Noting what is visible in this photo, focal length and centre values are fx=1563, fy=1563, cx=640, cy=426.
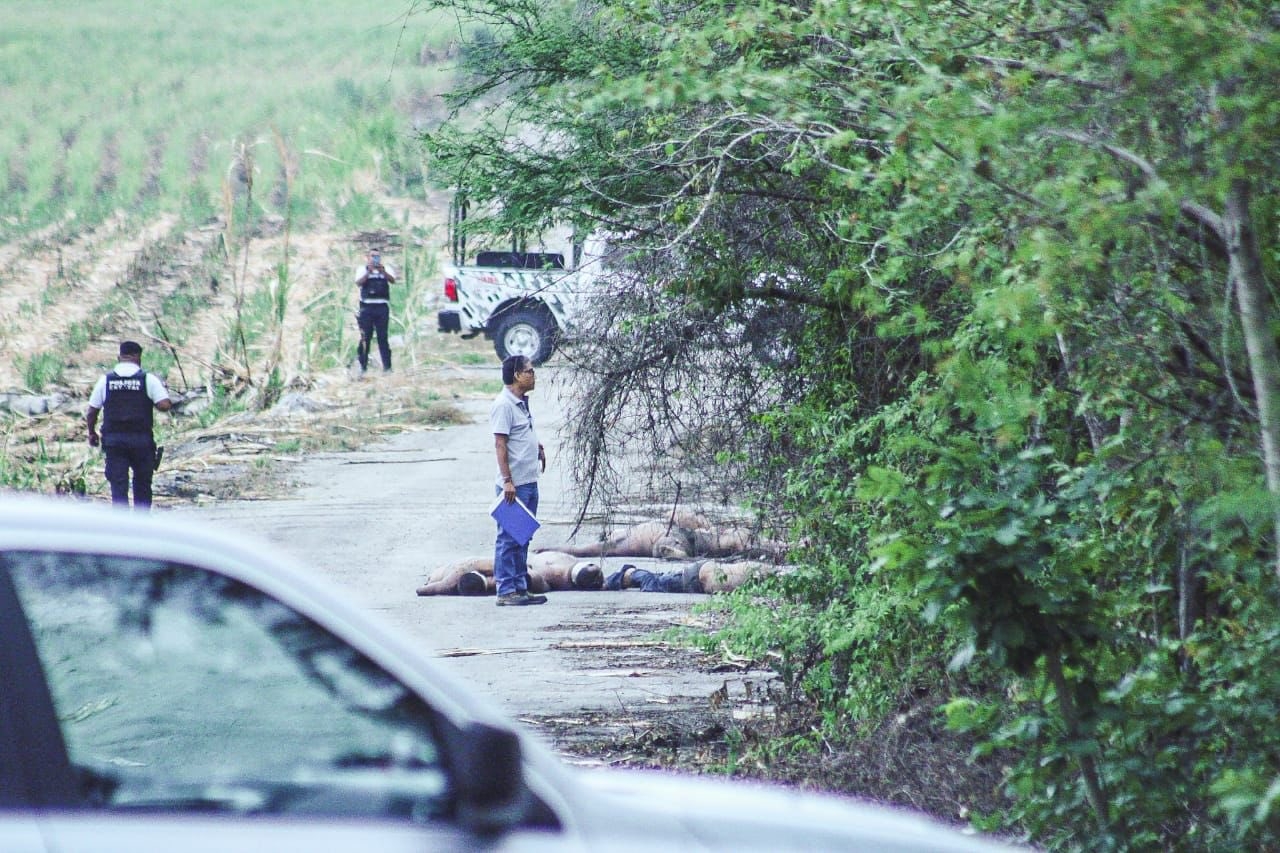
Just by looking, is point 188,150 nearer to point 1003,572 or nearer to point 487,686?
point 487,686

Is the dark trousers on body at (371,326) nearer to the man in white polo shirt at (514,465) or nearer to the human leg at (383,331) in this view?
the human leg at (383,331)

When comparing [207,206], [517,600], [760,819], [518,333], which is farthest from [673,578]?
[207,206]

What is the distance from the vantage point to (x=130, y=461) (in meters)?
13.4

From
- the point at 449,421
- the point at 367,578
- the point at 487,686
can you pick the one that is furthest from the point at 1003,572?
the point at 449,421

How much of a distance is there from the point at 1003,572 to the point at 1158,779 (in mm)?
768

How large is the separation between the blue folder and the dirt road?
1.92 ft

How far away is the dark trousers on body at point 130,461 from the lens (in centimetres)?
1327

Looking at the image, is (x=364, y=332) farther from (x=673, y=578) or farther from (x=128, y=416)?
(x=673, y=578)

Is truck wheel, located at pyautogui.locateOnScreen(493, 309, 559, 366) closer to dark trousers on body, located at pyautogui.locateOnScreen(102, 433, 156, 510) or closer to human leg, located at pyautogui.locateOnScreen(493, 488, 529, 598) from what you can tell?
dark trousers on body, located at pyautogui.locateOnScreen(102, 433, 156, 510)

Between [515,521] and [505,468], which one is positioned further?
[505,468]

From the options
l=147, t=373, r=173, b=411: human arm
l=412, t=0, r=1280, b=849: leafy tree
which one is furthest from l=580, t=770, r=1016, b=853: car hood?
l=147, t=373, r=173, b=411: human arm

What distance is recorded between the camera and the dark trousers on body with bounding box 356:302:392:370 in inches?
1015

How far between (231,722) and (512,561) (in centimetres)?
934

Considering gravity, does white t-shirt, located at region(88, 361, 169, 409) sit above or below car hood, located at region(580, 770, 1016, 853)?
below
